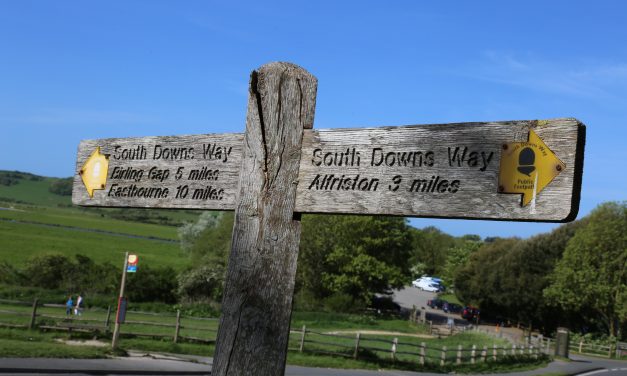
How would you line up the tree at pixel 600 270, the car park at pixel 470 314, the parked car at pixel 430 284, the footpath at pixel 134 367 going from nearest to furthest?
the footpath at pixel 134 367, the tree at pixel 600 270, the car park at pixel 470 314, the parked car at pixel 430 284

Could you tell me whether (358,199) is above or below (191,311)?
above

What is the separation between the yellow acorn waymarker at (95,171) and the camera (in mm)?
3312

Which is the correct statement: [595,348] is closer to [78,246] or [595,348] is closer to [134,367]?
[134,367]

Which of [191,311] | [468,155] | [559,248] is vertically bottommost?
[191,311]

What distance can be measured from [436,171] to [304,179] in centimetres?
51

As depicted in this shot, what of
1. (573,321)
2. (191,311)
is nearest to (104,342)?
(191,311)

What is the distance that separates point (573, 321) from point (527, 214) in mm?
57199

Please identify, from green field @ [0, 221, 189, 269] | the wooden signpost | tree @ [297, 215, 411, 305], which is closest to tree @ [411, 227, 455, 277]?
green field @ [0, 221, 189, 269]

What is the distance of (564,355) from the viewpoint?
36.8 metres

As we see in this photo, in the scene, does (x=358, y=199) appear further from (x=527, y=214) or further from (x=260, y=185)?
(x=527, y=214)

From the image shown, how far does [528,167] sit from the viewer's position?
2.24m

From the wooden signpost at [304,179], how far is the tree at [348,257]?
2031 inches

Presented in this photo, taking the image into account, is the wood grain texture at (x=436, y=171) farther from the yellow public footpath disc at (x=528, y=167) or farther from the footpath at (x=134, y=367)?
the footpath at (x=134, y=367)

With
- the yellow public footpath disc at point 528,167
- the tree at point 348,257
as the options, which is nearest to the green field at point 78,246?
the tree at point 348,257
